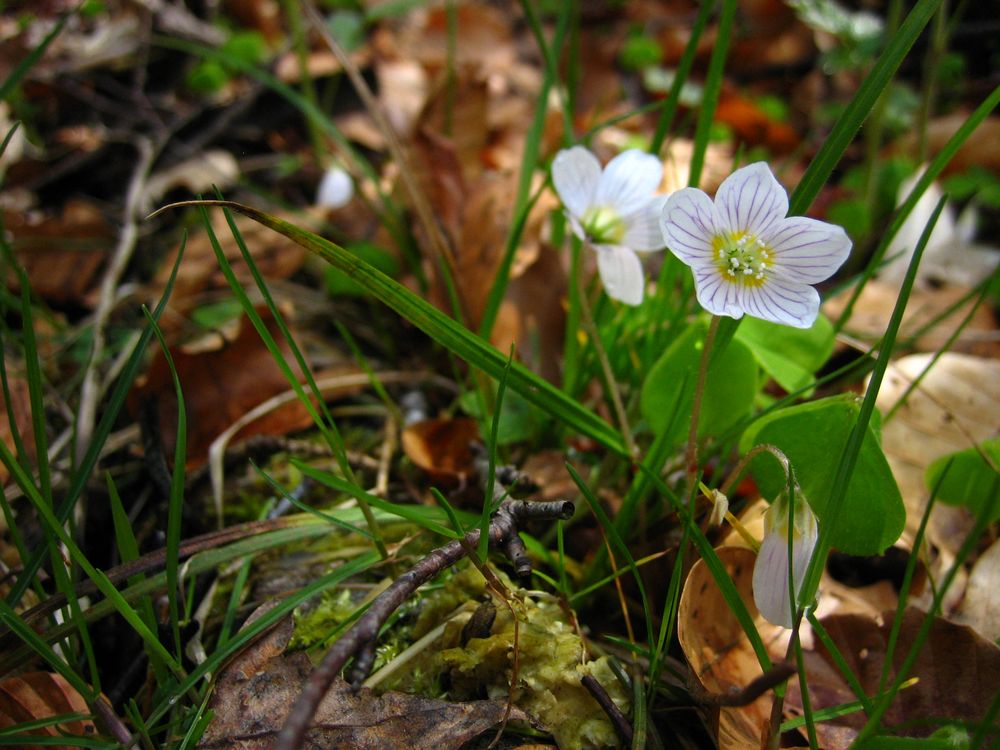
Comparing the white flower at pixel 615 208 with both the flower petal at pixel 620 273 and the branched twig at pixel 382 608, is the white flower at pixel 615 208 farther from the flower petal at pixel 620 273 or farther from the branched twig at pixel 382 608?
the branched twig at pixel 382 608

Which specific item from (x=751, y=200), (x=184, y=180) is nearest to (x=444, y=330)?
(x=751, y=200)

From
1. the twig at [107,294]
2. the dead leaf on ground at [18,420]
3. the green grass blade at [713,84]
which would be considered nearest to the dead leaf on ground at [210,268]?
the twig at [107,294]

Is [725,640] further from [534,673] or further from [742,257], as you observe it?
[742,257]

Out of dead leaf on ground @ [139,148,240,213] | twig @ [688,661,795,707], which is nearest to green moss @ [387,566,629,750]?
twig @ [688,661,795,707]

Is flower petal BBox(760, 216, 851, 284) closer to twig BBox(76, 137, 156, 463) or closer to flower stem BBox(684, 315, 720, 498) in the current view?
flower stem BBox(684, 315, 720, 498)

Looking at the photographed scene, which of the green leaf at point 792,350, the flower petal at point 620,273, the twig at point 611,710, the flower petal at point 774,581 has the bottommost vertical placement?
the twig at point 611,710

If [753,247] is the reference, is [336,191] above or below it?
below
